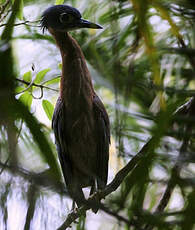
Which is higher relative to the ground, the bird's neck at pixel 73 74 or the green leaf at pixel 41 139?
the green leaf at pixel 41 139

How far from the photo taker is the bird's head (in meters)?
2.25

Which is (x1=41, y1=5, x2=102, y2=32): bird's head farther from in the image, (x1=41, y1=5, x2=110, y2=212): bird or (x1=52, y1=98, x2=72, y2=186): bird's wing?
(x1=52, y1=98, x2=72, y2=186): bird's wing

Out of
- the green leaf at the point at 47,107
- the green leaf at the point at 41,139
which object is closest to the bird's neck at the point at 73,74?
the green leaf at the point at 47,107

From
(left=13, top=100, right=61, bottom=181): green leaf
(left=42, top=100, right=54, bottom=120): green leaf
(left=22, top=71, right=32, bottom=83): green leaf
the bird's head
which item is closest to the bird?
the bird's head

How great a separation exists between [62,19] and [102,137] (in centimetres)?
78

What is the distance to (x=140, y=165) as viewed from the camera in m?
0.54

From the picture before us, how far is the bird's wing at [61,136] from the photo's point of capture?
7.84 feet

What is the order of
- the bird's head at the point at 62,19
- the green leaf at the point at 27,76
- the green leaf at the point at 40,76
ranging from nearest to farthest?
the green leaf at the point at 40,76, the green leaf at the point at 27,76, the bird's head at the point at 62,19

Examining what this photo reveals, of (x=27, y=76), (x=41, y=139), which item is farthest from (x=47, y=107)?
(x=41, y=139)

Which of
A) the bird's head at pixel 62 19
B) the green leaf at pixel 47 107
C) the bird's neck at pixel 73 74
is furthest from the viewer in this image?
the bird's head at pixel 62 19

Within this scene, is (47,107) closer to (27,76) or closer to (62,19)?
(27,76)

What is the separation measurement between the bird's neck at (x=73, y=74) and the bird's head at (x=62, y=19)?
0.20 feet

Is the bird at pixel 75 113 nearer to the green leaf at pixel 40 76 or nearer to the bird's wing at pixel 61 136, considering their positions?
the bird's wing at pixel 61 136

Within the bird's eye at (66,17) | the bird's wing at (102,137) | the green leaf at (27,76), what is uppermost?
the bird's eye at (66,17)
